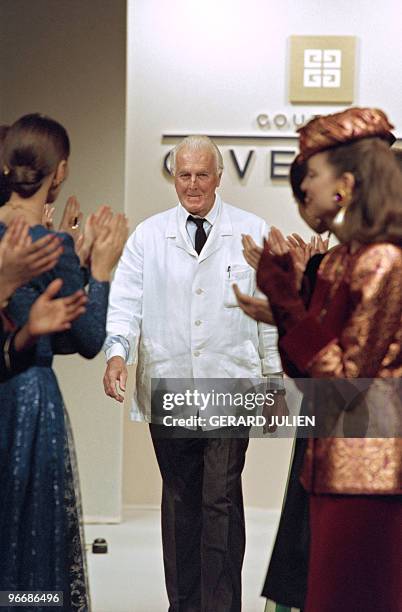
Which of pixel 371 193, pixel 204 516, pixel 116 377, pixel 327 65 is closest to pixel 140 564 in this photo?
pixel 204 516

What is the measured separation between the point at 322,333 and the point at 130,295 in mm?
813

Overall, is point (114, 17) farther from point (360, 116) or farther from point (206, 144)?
point (360, 116)

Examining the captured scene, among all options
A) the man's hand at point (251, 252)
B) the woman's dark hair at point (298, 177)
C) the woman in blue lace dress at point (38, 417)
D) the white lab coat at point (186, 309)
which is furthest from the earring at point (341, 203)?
the woman in blue lace dress at point (38, 417)

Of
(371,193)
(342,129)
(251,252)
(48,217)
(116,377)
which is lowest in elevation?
(116,377)

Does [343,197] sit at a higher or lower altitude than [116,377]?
higher

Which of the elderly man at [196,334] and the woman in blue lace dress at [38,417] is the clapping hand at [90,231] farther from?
the elderly man at [196,334]

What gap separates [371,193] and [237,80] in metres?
0.78

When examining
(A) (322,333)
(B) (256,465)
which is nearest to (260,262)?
(A) (322,333)

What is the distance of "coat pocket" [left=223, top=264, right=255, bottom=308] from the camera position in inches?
154

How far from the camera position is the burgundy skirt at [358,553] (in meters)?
3.46

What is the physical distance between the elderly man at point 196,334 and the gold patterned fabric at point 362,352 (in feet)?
1.62

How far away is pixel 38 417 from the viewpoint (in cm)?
353

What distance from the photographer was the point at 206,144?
4004mm

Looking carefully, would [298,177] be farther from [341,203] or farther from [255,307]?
[255,307]
